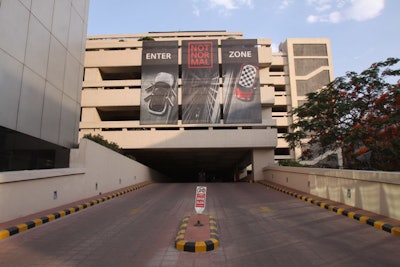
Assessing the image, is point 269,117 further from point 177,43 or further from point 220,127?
point 177,43

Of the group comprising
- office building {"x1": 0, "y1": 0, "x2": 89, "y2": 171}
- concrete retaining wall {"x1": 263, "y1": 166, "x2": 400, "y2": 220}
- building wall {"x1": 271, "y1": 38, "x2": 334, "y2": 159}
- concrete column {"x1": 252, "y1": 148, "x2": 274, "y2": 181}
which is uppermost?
building wall {"x1": 271, "y1": 38, "x2": 334, "y2": 159}

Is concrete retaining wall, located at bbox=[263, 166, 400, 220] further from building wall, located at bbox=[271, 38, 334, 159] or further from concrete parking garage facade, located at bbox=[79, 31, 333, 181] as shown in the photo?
building wall, located at bbox=[271, 38, 334, 159]

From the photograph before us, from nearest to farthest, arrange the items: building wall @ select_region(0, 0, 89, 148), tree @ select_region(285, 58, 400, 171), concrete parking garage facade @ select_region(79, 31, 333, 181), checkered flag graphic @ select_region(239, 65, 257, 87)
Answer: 1. building wall @ select_region(0, 0, 89, 148)
2. tree @ select_region(285, 58, 400, 171)
3. concrete parking garage facade @ select_region(79, 31, 333, 181)
4. checkered flag graphic @ select_region(239, 65, 257, 87)

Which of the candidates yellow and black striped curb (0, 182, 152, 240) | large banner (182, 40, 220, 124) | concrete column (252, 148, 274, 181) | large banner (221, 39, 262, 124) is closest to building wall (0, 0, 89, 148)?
yellow and black striped curb (0, 182, 152, 240)

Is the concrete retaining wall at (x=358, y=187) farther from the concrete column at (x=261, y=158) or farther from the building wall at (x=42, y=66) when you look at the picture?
the building wall at (x=42, y=66)

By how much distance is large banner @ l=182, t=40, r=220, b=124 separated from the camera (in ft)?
96.2

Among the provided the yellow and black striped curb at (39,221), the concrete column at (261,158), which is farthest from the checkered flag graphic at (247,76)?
the yellow and black striped curb at (39,221)

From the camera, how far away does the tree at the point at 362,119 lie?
47.6 ft

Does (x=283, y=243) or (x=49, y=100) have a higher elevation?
(x=49, y=100)

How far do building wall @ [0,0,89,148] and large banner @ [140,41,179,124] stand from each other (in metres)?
11.0

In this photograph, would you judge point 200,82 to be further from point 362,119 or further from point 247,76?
point 362,119

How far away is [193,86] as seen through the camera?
29969 millimetres

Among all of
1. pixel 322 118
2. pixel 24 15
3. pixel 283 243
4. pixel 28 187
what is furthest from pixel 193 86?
pixel 283 243

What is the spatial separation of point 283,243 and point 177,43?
29.1 m
